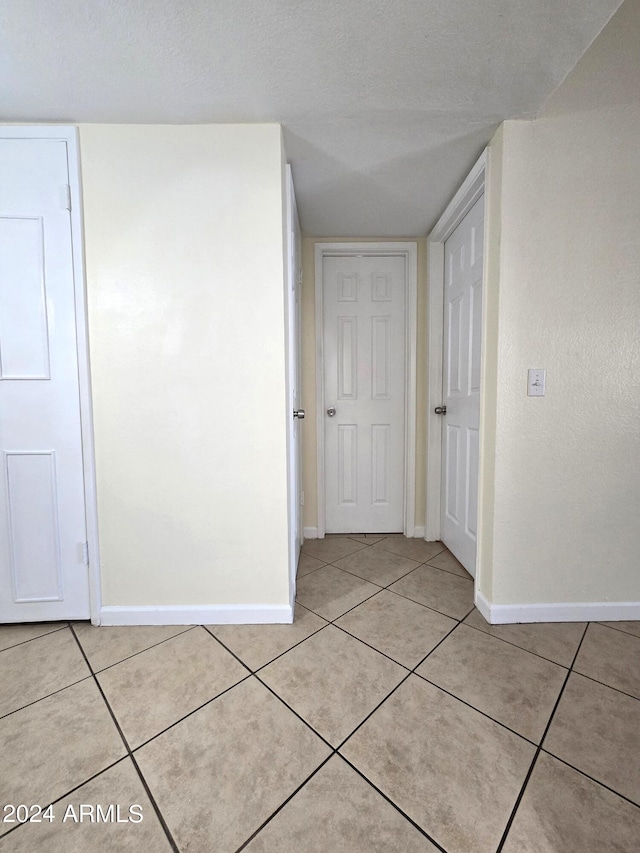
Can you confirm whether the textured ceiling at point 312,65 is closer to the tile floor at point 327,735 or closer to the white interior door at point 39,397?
the white interior door at point 39,397

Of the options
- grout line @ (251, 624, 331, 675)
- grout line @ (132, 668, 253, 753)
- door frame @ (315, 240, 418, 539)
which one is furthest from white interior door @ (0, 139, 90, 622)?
door frame @ (315, 240, 418, 539)

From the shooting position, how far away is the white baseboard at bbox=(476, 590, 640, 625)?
1.43m

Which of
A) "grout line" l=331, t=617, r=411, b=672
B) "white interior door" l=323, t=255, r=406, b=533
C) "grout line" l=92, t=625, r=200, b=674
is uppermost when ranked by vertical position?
"white interior door" l=323, t=255, r=406, b=533

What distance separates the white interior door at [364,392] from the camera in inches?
89.4

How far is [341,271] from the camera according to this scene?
7.45 feet

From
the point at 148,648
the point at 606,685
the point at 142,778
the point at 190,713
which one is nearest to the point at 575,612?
the point at 606,685

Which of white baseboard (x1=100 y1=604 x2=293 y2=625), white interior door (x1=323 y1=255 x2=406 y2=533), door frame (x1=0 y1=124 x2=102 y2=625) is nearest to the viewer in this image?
door frame (x1=0 y1=124 x2=102 y2=625)

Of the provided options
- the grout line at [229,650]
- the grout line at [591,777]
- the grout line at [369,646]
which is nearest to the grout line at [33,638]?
the grout line at [229,650]

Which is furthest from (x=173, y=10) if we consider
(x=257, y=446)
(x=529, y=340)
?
(x=529, y=340)

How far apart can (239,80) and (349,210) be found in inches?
35.9

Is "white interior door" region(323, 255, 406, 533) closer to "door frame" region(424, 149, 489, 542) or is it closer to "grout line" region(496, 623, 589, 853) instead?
"door frame" region(424, 149, 489, 542)

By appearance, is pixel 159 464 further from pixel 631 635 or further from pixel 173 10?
pixel 631 635

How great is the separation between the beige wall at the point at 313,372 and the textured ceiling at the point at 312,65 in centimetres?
76

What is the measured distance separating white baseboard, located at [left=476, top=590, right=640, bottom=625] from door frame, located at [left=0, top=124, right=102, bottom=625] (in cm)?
171
